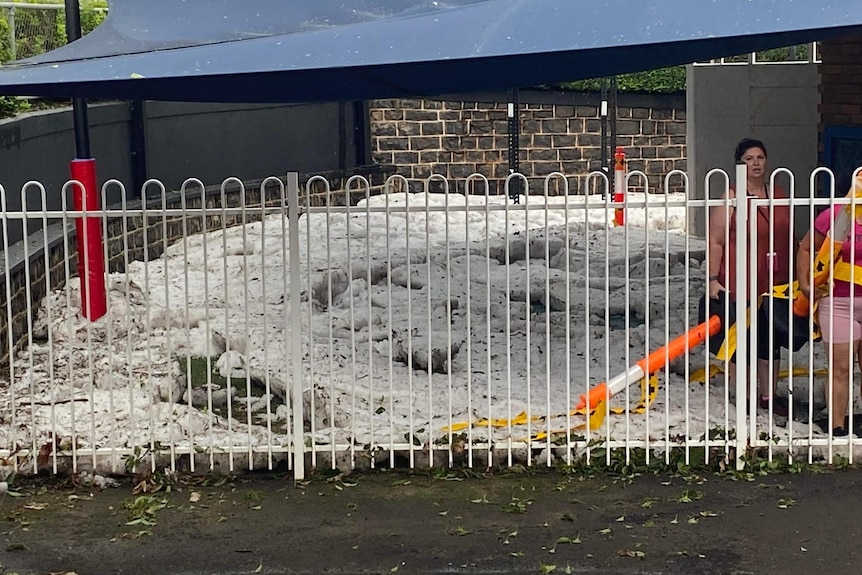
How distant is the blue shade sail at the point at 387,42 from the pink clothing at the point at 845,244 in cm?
96

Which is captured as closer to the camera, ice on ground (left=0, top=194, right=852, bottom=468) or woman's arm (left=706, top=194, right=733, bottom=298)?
ice on ground (left=0, top=194, right=852, bottom=468)

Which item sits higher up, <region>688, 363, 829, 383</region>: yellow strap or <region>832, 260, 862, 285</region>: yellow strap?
<region>832, 260, 862, 285</region>: yellow strap

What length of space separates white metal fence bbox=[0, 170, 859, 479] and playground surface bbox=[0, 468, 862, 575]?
18cm

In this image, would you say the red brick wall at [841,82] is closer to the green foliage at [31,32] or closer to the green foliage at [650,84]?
the green foliage at [31,32]

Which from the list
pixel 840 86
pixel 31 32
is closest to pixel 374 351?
pixel 840 86

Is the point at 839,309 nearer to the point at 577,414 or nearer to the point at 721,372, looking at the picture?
the point at 721,372

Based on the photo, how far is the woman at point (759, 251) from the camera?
6867 mm

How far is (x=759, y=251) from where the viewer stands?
7.07 metres

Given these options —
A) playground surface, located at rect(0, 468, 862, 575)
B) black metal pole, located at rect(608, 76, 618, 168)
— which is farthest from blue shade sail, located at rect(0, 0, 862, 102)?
black metal pole, located at rect(608, 76, 618, 168)

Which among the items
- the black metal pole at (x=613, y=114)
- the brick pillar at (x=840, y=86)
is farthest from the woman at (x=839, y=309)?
the black metal pole at (x=613, y=114)

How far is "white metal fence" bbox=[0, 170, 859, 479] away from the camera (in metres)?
6.55

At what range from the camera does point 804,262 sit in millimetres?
6680

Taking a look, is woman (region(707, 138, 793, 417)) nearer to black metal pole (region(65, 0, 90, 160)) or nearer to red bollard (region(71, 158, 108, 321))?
red bollard (region(71, 158, 108, 321))

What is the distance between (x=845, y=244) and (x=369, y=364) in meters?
2.48
